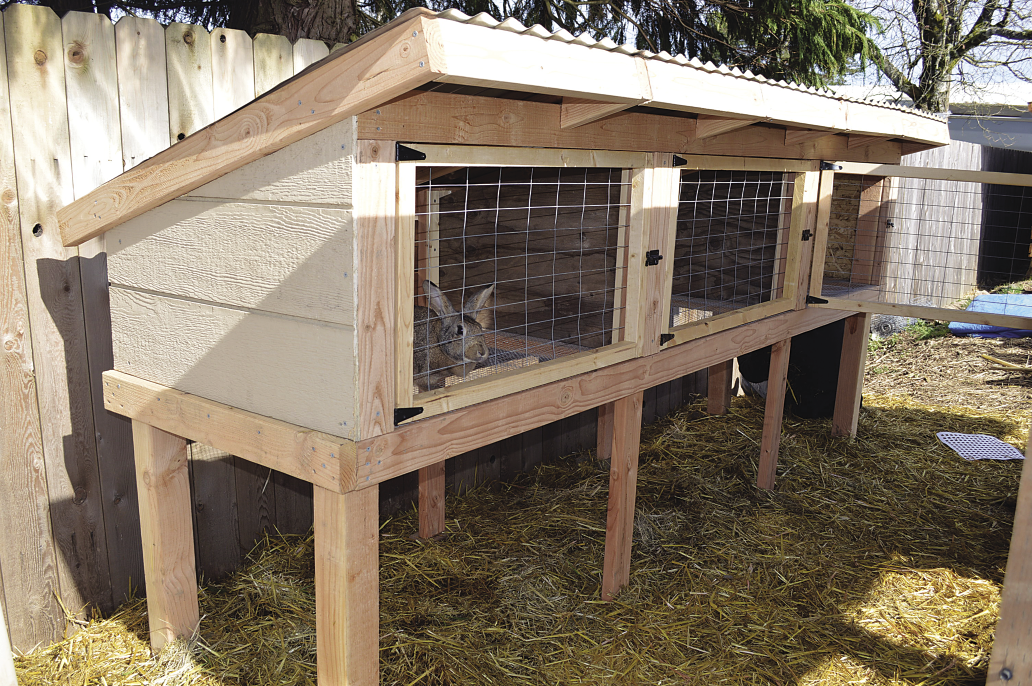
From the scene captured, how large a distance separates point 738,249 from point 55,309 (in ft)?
10.3

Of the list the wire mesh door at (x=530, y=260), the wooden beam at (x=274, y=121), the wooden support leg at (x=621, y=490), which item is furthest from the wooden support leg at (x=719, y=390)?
the wooden beam at (x=274, y=121)

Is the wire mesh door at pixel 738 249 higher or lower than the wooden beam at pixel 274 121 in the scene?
lower

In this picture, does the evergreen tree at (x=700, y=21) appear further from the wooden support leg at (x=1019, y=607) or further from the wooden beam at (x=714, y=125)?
the wooden support leg at (x=1019, y=607)

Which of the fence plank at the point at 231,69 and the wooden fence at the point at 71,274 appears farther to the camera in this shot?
the fence plank at the point at 231,69

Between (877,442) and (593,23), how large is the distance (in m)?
3.48

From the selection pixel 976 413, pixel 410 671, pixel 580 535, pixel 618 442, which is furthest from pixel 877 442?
pixel 410 671

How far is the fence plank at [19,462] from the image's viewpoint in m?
2.54

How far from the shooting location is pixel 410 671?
2852mm

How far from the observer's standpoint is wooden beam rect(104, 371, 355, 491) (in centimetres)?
200

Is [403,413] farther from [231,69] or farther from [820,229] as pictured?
[820,229]

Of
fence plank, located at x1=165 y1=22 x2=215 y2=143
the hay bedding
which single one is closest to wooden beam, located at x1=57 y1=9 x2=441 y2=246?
fence plank, located at x1=165 y1=22 x2=215 y2=143

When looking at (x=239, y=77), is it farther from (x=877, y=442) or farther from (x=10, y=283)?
(x=877, y=442)

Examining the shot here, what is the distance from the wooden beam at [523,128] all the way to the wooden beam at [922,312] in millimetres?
1366

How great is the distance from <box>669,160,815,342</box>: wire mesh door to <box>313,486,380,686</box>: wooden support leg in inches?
78.6
